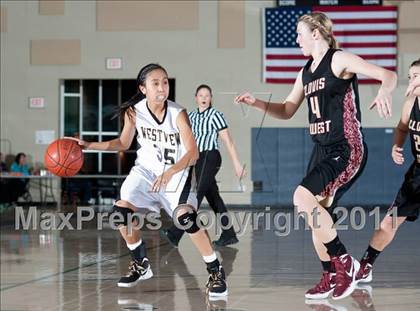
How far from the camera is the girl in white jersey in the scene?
6262mm

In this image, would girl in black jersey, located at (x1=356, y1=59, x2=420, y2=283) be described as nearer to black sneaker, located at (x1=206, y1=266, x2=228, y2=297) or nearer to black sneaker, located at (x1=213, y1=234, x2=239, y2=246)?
black sneaker, located at (x1=206, y1=266, x2=228, y2=297)

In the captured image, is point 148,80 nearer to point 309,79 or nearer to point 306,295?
point 309,79

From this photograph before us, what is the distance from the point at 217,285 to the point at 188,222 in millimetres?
533

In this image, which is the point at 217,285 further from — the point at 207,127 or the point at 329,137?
the point at 207,127

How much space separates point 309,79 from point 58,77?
51.7 ft

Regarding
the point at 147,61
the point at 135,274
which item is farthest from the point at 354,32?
the point at 135,274

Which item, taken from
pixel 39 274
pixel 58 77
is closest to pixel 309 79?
pixel 39 274

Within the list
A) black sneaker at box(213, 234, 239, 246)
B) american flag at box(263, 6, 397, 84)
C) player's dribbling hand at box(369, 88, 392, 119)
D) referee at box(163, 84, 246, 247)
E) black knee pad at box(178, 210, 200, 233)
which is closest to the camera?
player's dribbling hand at box(369, 88, 392, 119)

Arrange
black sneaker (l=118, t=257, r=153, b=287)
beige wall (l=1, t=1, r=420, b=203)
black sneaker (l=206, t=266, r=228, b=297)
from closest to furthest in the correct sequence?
black sneaker (l=206, t=266, r=228, b=297) < black sneaker (l=118, t=257, r=153, b=287) < beige wall (l=1, t=1, r=420, b=203)

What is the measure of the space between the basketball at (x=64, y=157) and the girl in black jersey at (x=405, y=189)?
2606mm

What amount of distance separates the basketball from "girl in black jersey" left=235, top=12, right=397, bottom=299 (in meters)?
1.87

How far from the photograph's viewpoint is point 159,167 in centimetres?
652

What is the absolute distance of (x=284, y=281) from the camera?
701 centimetres

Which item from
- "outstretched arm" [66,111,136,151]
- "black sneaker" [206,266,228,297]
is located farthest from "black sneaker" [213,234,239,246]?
"black sneaker" [206,266,228,297]
